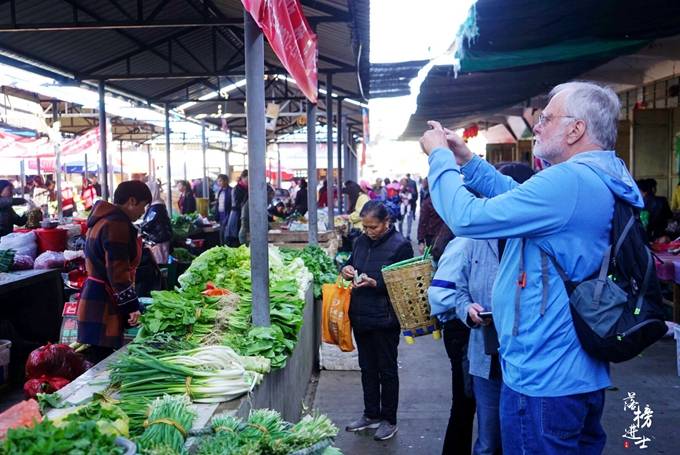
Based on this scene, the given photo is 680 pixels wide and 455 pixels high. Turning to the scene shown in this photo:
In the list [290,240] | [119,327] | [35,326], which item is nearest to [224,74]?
[290,240]

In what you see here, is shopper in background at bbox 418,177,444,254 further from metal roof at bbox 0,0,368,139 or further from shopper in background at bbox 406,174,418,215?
shopper in background at bbox 406,174,418,215

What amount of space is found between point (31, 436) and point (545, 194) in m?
1.77

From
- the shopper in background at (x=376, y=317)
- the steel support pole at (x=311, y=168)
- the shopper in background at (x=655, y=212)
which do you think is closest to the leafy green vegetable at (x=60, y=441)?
the shopper in background at (x=376, y=317)

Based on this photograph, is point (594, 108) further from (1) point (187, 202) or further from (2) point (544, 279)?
(1) point (187, 202)

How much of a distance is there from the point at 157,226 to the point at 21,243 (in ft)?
8.64

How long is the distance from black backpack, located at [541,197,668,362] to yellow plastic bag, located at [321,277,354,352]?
11.5ft

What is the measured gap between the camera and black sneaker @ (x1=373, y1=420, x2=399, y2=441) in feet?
17.1

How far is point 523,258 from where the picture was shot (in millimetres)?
2328

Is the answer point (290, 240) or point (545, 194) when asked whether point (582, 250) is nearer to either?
point (545, 194)

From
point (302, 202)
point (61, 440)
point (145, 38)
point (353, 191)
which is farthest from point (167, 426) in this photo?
point (302, 202)

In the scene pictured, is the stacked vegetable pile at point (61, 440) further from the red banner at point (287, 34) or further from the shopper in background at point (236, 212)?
the shopper in background at point (236, 212)

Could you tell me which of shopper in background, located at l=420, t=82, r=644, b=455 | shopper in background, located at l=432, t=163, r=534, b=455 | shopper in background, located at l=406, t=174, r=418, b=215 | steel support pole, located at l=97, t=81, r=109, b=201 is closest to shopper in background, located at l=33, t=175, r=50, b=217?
steel support pole, located at l=97, t=81, r=109, b=201

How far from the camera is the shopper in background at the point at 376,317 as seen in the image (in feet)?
17.1

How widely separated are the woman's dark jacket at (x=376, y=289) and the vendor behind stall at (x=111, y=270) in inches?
66.3
